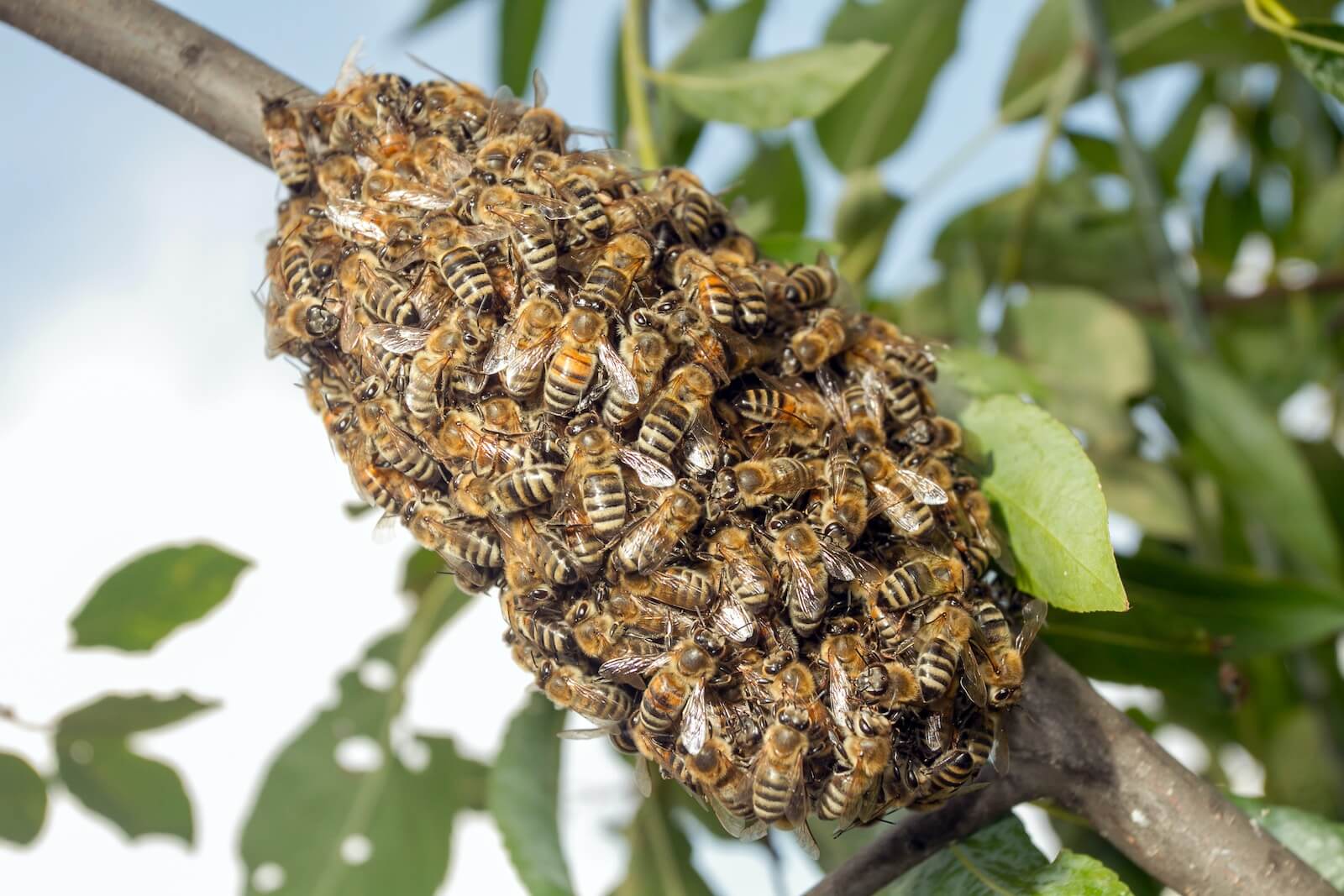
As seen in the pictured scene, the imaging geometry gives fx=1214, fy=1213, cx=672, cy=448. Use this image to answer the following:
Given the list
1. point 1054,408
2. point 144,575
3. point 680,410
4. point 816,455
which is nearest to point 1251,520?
point 1054,408

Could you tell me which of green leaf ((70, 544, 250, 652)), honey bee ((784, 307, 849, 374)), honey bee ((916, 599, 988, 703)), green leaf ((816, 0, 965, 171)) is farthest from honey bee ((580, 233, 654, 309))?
green leaf ((816, 0, 965, 171))

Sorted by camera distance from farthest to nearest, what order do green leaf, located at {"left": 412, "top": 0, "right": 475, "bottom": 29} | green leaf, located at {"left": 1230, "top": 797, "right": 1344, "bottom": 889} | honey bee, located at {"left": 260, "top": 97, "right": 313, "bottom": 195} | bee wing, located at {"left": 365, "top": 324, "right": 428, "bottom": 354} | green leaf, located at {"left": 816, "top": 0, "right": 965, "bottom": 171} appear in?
green leaf, located at {"left": 412, "top": 0, "right": 475, "bottom": 29}
green leaf, located at {"left": 816, "top": 0, "right": 965, "bottom": 171}
green leaf, located at {"left": 1230, "top": 797, "right": 1344, "bottom": 889}
honey bee, located at {"left": 260, "top": 97, "right": 313, "bottom": 195}
bee wing, located at {"left": 365, "top": 324, "right": 428, "bottom": 354}

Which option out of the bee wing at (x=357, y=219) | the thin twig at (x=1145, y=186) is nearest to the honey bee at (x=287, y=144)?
the bee wing at (x=357, y=219)

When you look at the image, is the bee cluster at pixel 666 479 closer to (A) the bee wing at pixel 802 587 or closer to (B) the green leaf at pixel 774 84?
(A) the bee wing at pixel 802 587

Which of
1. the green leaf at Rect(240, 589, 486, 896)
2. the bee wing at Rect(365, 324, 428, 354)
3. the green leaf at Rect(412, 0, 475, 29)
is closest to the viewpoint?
the bee wing at Rect(365, 324, 428, 354)

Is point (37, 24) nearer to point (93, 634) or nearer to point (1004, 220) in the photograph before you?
point (93, 634)

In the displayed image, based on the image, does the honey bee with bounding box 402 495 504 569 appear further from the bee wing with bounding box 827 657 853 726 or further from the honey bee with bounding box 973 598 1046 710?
the honey bee with bounding box 973 598 1046 710

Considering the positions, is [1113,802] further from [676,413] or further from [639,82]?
[639,82]
